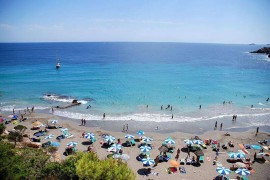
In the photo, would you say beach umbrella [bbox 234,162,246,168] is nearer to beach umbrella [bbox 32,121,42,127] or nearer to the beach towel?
the beach towel

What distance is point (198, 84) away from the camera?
2650 inches

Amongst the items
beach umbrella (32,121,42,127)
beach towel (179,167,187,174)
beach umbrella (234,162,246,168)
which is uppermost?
beach umbrella (32,121,42,127)

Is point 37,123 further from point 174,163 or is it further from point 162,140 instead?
point 174,163

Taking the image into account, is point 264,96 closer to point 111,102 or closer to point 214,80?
point 214,80

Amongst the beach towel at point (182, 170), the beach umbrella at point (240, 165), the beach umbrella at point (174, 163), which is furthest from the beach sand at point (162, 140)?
the beach umbrella at point (240, 165)

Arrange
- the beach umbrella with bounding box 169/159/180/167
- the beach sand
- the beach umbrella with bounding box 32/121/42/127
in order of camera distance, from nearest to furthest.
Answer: the beach sand < the beach umbrella with bounding box 169/159/180/167 < the beach umbrella with bounding box 32/121/42/127

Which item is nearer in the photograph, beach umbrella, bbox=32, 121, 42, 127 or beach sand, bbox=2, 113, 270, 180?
beach sand, bbox=2, 113, 270, 180

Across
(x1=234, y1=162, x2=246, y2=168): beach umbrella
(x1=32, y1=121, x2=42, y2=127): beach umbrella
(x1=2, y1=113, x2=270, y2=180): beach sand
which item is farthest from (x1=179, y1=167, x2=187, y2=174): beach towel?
(x1=32, y1=121, x2=42, y2=127): beach umbrella

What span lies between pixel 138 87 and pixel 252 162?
38.9m

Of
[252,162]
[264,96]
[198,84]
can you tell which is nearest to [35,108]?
[252,162]

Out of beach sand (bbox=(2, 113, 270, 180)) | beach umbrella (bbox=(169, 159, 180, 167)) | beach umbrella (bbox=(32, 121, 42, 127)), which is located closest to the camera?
beach sand (bbox=(2, 113, 270, 180))

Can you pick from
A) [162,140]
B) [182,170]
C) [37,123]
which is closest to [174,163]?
[182,170]

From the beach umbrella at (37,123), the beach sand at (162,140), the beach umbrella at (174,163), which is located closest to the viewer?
the beach sand at (162,140)

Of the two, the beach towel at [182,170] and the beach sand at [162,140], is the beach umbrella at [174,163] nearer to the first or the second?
the beach towel at [182,170]
